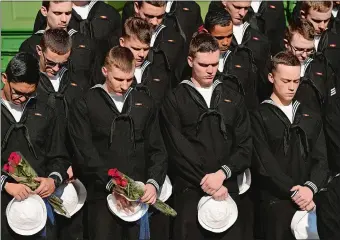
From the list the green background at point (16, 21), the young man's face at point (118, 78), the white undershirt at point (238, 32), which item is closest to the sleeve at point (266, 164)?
the young man's face at point (118, 78)

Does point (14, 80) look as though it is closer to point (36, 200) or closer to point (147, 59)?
point (36, 200)

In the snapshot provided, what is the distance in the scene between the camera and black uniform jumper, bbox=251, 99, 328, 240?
395 inches

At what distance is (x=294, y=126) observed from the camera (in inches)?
399

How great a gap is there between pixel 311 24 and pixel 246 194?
2138mm

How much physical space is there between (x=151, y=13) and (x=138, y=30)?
0.88m

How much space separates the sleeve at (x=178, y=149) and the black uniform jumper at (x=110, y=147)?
8cm

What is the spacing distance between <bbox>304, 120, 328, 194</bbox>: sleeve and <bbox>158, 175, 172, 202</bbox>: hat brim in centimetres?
114

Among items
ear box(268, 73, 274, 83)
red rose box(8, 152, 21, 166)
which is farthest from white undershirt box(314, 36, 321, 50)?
red rose box(8, 152, 21, 166)

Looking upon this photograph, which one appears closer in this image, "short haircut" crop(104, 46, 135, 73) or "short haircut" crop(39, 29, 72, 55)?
"short haircut" crop(104, 46, 135, 73)

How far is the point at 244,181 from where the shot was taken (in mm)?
10172

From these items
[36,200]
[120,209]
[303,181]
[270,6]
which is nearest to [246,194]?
[303,181]

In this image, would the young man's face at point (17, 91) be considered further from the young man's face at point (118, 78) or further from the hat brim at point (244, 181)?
the hat brim at point (244, 181)

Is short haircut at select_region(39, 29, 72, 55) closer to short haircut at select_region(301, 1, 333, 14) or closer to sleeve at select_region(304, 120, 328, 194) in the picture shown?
sleeve at select_region(304, 120, 328, 194)

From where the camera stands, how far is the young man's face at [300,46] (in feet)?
35.9
